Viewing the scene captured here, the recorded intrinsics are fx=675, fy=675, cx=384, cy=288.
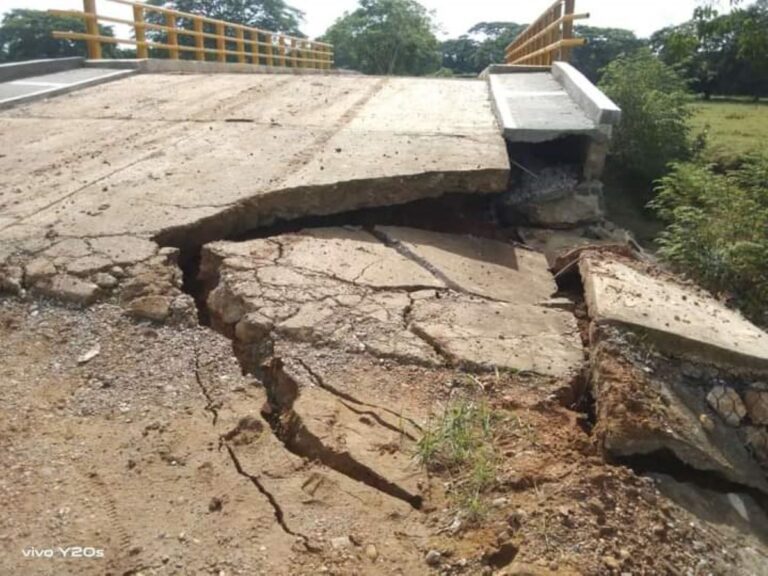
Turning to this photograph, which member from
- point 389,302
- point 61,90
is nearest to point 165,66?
point 61,90

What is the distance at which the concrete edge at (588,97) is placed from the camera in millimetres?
5605

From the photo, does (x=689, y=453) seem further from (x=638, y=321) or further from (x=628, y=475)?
(x=638, y=321)

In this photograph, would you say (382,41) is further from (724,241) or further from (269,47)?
(724,241)

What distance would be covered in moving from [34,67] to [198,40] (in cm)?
449

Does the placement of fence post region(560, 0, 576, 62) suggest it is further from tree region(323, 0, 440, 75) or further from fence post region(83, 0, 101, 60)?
tree region(323, 0, 440, 75)

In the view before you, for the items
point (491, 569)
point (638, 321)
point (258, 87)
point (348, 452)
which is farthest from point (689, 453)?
point (258, 87)

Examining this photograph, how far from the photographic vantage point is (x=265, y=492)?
7.18 ft

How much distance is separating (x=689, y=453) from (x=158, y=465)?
6.30ft

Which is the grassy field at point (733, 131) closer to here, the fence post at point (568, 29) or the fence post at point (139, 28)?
the fence post at point (568, 29)

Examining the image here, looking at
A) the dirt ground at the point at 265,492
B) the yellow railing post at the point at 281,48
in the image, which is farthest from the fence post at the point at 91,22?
the dirt ground at the point at 265,492

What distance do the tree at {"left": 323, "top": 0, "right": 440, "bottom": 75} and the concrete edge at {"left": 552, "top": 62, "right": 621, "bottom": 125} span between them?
31.3 meters

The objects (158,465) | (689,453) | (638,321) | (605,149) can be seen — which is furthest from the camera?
A: (605,149)

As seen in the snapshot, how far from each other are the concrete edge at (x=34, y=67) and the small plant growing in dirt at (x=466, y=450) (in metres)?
8.84

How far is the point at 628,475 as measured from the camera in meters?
2.32
